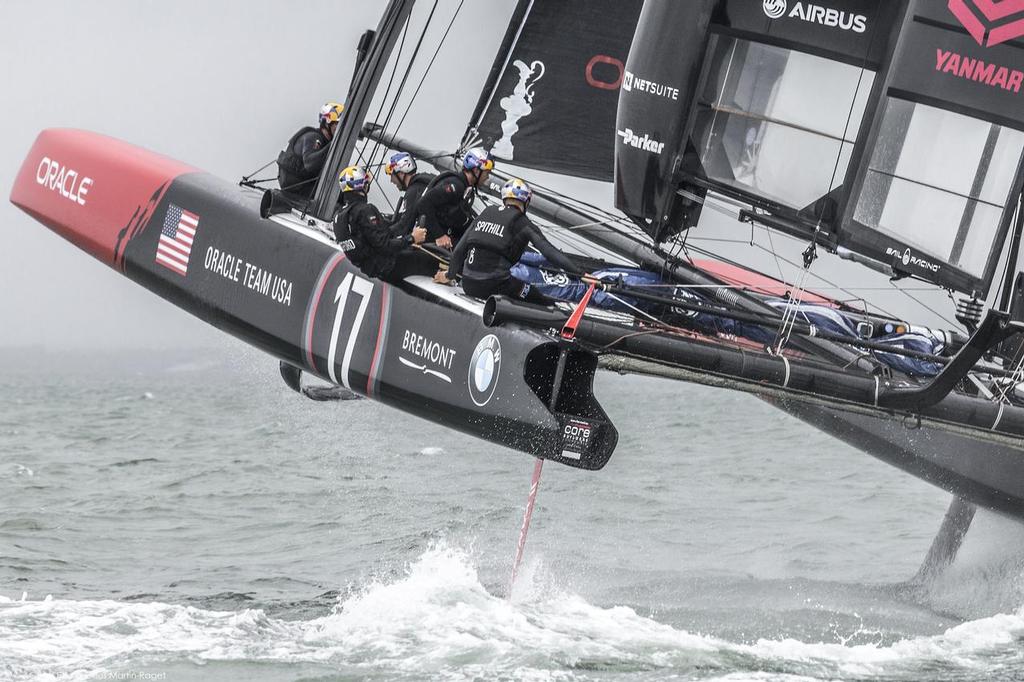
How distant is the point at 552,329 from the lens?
524 centimetres

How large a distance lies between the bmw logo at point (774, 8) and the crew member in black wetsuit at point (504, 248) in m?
1.28

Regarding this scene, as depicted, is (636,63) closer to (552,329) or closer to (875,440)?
(552,329)

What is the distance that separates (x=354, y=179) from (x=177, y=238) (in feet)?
4.80

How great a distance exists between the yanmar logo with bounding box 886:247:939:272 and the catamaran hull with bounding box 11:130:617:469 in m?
1.36

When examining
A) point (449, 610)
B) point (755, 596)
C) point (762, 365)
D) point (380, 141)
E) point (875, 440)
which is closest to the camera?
point (762, 365)

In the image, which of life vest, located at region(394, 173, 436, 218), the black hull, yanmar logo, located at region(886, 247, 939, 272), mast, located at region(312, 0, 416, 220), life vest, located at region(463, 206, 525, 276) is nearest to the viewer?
life vest, located at region(463, 206, 525, 276)

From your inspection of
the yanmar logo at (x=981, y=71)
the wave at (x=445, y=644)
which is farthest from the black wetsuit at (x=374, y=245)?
the yanmar logo at (x=981, y=71)

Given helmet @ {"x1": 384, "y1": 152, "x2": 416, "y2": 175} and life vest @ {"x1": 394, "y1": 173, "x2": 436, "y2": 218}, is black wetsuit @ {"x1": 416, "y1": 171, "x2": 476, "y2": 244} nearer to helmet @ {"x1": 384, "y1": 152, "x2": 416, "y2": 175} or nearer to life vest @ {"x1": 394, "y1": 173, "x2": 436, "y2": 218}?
life vest @ {"x1": 394, "y1": 173, "x2": 436, "y2": 218}

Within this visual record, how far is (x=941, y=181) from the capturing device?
18.9 ft

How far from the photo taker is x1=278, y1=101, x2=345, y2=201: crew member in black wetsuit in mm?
7254

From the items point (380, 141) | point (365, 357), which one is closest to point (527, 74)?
point (380, 141)

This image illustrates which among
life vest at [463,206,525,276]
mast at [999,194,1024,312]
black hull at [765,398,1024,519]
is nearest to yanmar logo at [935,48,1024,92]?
mast at [999,194,1024,312]

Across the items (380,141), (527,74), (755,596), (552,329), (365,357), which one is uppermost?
(527,74)

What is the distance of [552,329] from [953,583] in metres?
3.08
